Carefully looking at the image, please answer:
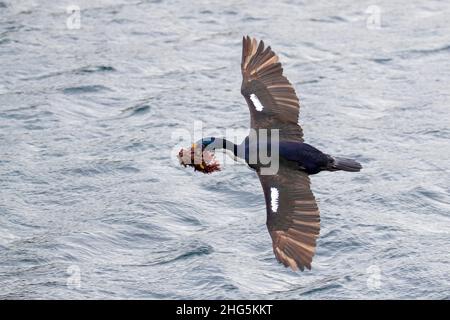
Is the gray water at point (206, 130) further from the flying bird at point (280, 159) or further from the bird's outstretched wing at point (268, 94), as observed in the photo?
the bird's outstretched wing at point (268, 94)

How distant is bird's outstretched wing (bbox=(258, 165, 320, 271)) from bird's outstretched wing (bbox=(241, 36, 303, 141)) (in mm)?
512

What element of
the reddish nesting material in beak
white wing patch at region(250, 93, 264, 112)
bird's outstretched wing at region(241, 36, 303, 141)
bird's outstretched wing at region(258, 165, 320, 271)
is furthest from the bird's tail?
the reddish nesting material in beak

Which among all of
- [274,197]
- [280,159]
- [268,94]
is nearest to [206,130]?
[268,94]

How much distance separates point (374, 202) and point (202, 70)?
13.3ft

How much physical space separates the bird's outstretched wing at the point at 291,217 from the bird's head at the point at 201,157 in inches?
20.0

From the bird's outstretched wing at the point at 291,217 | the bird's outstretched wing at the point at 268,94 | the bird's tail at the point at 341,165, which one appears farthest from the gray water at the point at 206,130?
the bird's outstretched wing at the point at 268,94

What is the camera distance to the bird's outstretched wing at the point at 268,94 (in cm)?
1438

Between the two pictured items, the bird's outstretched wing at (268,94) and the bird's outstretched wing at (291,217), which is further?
the bird's outstretched wing at (268,94)

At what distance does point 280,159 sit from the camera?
14.0 meters

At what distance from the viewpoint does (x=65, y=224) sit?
16.4 meters

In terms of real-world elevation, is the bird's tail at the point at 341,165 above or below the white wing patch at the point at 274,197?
above

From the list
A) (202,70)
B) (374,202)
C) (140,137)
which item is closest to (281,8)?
(202,70)

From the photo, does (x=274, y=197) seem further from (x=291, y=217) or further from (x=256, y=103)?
(x=256, y=103)
